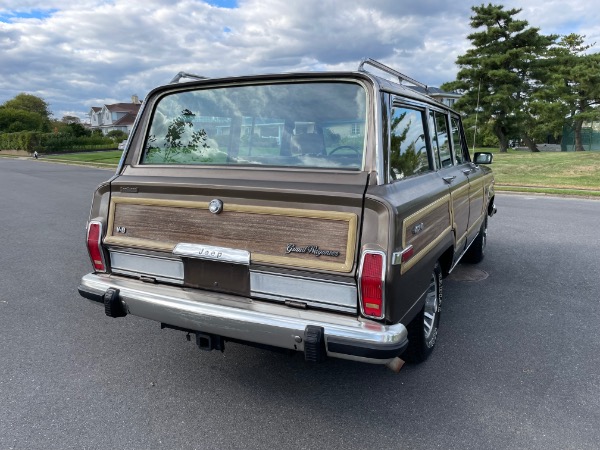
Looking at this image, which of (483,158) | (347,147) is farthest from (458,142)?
(347,147)

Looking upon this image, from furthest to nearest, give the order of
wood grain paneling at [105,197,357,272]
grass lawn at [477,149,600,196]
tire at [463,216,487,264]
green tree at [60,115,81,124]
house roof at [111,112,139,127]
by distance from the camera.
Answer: green tree at [60,115,81,124]
house roof at [111,112,139,127]
grass lawn at [477,149,600,196]
tire at [463,216,487,264]
wood grain paneling at [105,197,357,272]

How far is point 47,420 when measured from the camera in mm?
2740

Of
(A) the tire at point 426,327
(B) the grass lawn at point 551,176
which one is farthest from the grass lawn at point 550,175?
(A) the tire at point 426,327

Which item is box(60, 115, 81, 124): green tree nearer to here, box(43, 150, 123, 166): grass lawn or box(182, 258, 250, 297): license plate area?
box(43, 150, 123, 166): grass lawn

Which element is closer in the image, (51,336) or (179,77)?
(179,77)

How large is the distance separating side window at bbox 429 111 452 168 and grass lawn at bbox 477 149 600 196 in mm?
10329

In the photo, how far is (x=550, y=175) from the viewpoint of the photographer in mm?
18031

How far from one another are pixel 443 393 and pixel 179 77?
2921 millimetres

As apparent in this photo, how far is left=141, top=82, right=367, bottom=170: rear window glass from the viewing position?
115 inches

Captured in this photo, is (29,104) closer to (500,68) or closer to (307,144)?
(500,68)

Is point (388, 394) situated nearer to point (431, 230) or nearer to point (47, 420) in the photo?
point (431, 230)

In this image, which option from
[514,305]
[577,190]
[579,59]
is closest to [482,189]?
[514,305]

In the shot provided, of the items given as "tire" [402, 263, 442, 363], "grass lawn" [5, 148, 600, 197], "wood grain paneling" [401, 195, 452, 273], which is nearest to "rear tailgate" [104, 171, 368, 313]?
"wood grain paneling" [401, 195, 452, 273]

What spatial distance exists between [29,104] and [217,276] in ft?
316
